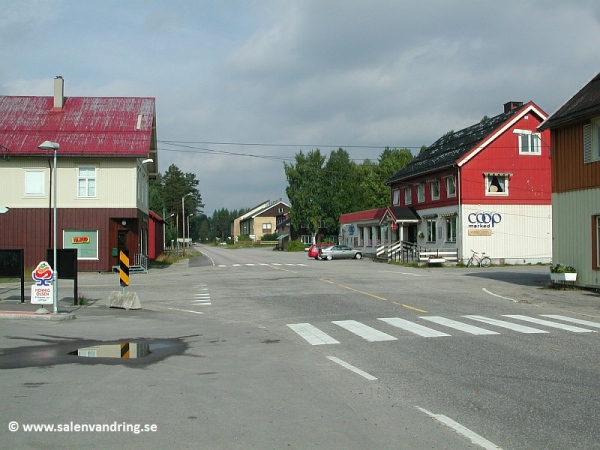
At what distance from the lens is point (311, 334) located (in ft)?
43.5

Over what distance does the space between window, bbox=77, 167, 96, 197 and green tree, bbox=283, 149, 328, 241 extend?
181 ft

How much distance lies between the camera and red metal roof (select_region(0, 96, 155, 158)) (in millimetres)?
37938

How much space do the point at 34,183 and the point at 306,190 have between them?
187ft

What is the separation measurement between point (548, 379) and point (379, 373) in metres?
2.25

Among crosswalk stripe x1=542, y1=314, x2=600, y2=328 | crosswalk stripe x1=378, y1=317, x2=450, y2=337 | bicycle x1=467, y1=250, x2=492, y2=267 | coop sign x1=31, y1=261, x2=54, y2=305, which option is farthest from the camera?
bicycle x1=467, y1=250, x2=492, y2=267

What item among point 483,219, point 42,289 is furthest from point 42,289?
point 483,219

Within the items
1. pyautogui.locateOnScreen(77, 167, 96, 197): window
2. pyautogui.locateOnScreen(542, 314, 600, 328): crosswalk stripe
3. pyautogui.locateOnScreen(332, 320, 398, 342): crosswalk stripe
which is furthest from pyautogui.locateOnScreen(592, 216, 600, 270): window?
pyautogui.locateOnScreen(77, 167, 96, 197): window

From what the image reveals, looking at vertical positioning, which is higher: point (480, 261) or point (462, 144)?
point (462, 144)

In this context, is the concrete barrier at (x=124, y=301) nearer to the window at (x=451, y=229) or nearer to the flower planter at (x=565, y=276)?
the flower planter at (x=565, y=276)

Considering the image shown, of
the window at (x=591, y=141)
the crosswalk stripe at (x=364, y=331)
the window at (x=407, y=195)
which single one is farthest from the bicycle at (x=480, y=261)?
the crosswalk stripe at (x=364, y=331)

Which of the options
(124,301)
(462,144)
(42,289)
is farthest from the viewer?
(462,144)

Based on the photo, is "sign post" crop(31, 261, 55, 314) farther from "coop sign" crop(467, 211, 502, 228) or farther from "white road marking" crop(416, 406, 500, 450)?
"coop sign" crop(467, 211, 502, 228)

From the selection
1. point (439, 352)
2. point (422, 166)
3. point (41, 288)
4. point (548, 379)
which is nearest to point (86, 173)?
point (41, 288)

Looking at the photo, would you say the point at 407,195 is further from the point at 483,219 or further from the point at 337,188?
the point at 337,188
